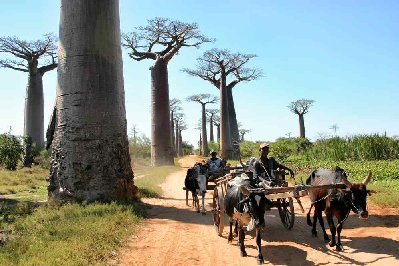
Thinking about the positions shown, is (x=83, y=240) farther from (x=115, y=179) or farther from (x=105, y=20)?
(x=105, y=20)

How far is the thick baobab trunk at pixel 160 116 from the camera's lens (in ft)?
68.5

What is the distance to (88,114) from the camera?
8.50m

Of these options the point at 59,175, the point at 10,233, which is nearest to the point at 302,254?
the point at 10,233

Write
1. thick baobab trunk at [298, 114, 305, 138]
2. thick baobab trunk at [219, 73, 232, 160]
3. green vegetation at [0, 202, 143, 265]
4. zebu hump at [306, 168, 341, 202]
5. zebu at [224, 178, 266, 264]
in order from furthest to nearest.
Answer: thick baobab trunk at [298, 114, 305, 138]
thick baobab trunk at [219, 73, 232, 160]
zebu hump at [306, 168, 341, 202]
zebu at [224, 178, 266, 264]
green vegetation at [0, 202, 143, 265]

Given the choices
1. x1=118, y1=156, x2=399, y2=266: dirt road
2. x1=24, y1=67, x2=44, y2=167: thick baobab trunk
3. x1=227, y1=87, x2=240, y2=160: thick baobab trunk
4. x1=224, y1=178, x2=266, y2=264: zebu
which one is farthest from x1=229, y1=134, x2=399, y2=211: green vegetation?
x1=24, y1=67, x2=44, y2=167: thick baobab trunk

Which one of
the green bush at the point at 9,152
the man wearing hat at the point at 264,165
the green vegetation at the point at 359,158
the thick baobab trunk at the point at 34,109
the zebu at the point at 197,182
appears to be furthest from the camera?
the thick baobab trunk at the point at 34,109

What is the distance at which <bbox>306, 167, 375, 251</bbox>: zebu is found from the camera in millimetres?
5027

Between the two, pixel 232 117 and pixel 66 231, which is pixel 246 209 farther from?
pixel 232 117

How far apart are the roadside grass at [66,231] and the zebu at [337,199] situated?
9.06 ft

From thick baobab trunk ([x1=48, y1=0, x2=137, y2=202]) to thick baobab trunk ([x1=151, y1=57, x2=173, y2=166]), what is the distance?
1182cm

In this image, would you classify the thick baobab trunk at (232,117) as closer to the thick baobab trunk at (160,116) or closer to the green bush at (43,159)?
the thick baobab trunk at (160,116)

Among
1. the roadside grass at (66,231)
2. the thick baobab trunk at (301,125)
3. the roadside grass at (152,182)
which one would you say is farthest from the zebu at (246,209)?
the thick baobab trunk at (301,125)

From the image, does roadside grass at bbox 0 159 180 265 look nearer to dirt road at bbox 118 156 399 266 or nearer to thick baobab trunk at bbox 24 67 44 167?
dirt road at bbox 118 156 399 266

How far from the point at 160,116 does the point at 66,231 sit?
14940 mm
